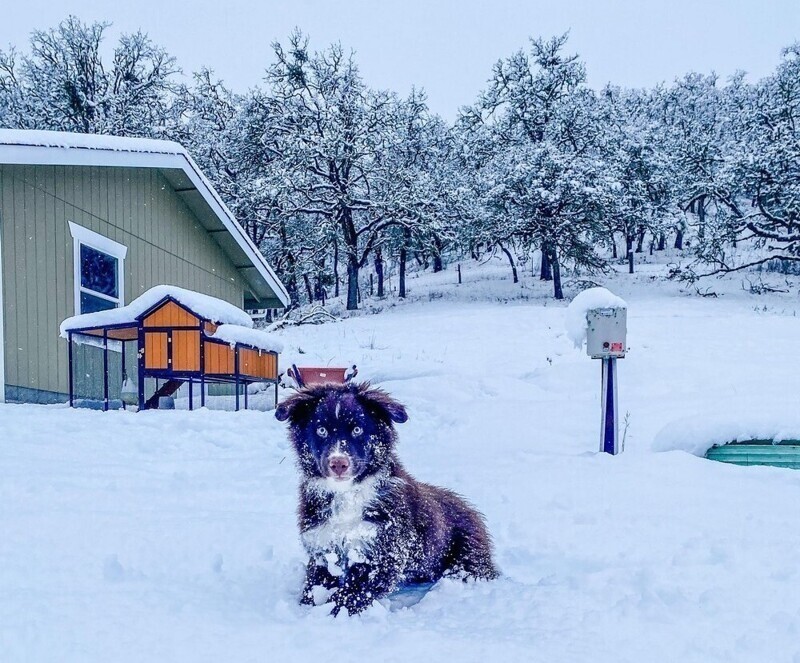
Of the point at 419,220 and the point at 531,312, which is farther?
the point at 419,220

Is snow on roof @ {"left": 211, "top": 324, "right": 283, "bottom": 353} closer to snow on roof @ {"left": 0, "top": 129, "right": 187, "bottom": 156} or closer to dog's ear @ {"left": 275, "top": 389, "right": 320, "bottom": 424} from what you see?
snow on roof @ {"left": 0, "top": 129, "right": 187, "bottom": 156}

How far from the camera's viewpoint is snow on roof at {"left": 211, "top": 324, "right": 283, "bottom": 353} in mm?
9688

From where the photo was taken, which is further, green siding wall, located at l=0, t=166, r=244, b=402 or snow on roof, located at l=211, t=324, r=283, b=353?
snow on roof, located at l=211, t=324, r=283, b=353

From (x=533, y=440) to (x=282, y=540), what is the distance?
170 inches

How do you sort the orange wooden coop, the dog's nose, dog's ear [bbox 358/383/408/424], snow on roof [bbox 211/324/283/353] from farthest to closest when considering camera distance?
snow on roof [bbox 211/324/283/353] → the orange wooden coop → dog's ear [bbox 358/383/408/424] → the dog's nose

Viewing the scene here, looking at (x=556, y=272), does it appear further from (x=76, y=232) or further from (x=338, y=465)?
(x=338, y=465)

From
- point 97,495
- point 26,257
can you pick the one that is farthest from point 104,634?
point 26,257

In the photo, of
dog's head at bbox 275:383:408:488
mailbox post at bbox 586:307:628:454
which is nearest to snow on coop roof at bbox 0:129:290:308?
mailbox post at bbox 586:307:628:454

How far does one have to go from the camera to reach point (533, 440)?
7.41 meters

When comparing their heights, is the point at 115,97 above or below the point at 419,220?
above

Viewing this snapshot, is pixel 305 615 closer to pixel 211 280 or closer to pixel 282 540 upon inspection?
→ pixel 282 540

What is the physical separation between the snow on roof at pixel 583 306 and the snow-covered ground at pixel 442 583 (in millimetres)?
1219

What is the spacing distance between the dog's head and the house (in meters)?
7.56

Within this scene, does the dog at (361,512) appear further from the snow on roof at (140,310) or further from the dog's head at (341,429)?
the snow on roof at (140,310)
